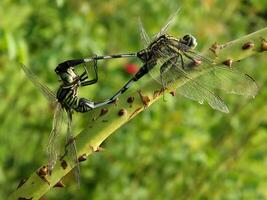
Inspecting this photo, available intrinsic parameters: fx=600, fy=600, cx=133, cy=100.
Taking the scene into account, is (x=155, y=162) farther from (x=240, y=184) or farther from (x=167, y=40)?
(x=167, y=40)

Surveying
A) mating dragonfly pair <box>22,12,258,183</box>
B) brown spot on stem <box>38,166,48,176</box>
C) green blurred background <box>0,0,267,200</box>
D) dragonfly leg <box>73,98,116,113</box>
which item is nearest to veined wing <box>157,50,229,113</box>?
mating dragonfly pair <box>22,12,258,183</box>

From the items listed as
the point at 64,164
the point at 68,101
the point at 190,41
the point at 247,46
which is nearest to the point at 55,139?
the point at 68,101

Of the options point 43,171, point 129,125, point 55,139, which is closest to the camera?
point 43,171

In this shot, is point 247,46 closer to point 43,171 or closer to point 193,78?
point 193,78

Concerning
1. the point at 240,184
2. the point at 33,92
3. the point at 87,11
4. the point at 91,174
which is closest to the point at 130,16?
the point at 87,11

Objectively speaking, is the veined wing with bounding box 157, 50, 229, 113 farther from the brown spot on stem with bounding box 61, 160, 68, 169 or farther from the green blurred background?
the green blurred background

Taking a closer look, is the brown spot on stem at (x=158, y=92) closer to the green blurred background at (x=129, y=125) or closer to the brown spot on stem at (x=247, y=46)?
the brown spot on stem at (x=247, y=46)
